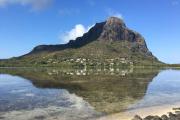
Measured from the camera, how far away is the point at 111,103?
2165 inches

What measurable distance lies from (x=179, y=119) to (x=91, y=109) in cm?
1493

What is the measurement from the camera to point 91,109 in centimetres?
4844

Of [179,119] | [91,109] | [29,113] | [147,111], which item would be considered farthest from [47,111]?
[179,119]

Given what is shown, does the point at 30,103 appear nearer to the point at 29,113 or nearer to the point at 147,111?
the point at 29,113

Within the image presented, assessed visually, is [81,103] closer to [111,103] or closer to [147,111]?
[111,103]

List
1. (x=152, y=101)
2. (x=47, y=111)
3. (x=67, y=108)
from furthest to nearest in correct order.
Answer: (x=152, y=101)
(x=67, y=108)
(x=47, y=111)

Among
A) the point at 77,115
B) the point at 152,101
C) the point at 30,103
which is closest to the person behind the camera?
the point at 77,115

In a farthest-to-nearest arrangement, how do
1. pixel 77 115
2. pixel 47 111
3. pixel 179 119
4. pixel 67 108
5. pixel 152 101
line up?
pixel 152 101
pixel 67 108
pixel 47 111
pixel 77 115
pixel 179 119

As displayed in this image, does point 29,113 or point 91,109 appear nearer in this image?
point 29,113

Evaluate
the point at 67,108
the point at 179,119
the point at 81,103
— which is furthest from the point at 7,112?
the point at 179,119

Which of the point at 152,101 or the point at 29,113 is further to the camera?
the point at 152,101

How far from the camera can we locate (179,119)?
120 ft

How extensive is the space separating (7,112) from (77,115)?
9351 millimetres

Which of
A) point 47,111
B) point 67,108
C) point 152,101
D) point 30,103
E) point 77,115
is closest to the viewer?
point 77,115
